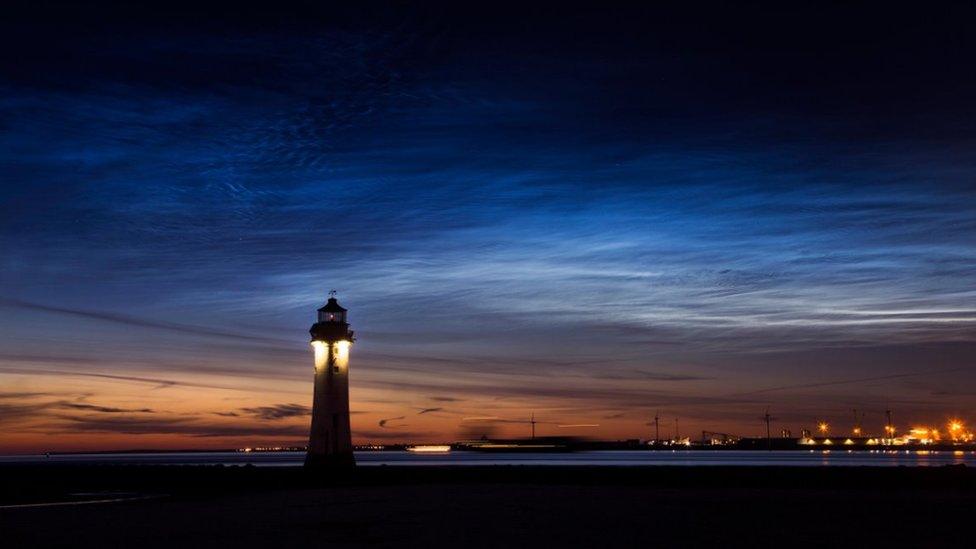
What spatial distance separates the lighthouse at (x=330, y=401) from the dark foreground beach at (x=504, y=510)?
3.77 feet

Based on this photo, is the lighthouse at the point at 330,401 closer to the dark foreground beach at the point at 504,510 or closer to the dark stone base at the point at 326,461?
the dark stone base at the point at 326,461

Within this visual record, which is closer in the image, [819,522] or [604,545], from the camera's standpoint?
[604,545]

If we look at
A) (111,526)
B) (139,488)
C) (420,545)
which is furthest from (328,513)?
(139,488)

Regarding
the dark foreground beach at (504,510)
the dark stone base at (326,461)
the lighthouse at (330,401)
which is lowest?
the dark foreground beach at (504,510)

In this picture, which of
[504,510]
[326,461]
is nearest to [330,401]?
[326,461]

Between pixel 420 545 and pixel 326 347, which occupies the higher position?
pixel 326 347

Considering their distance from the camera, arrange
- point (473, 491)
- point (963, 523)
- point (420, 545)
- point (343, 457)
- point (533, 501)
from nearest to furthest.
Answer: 1. point (420, 545)
2. point (963, 523)
3. point (533, 501)
4. point (473, 491)
5. point (343, 457)

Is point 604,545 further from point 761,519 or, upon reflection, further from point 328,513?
point 328,513

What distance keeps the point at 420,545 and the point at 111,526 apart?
9.60m

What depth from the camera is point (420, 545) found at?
18.9 metres

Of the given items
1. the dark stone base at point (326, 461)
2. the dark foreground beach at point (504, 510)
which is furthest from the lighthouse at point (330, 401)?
the dark foreground beach at point (504, 510)

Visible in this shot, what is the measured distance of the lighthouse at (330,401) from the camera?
44.7 meters

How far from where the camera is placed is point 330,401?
146ft

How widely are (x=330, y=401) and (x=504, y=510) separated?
19014 mm
